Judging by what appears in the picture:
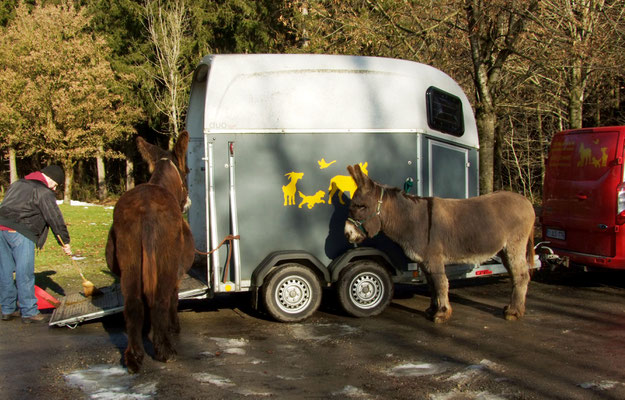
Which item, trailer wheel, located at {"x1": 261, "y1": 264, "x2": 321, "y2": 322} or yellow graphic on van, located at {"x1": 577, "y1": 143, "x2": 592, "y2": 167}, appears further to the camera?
yellow graphic on van, located at {"x1": 577, "y1": 143, "x2": 592, "y2": 167}

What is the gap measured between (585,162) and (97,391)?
7.93m

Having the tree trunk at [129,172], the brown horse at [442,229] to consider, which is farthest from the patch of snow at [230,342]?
the tree trunk at [129,172]

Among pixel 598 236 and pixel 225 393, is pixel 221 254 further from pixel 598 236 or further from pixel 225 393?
pixel 598 236

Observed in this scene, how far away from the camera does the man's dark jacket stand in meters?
7.52

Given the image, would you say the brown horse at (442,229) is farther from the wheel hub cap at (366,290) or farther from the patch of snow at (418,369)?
the patch of snow at (418,369)

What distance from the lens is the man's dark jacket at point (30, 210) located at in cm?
752

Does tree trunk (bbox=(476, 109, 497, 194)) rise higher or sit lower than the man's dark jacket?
higher

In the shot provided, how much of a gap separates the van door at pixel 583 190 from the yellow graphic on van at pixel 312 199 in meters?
4.42

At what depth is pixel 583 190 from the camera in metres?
9.19

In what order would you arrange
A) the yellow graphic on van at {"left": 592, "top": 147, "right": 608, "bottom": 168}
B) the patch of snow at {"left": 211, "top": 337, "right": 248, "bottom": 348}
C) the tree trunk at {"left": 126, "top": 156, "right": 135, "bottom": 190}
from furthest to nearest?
the tree trunk at {"left": 126, "top": 156, "right": 135, "bottom": 190} < the yellow graphic on van at {"left": 592, "top": 147, "right": 608, "bottom": 168} < the patch of snow at {"left": 211, "top": 337, "right": 248, "bottom": 348}

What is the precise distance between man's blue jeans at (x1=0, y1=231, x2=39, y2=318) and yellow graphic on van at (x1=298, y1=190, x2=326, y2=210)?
363 centimetres

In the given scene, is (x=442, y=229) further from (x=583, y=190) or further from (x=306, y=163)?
(x=583, y=190)

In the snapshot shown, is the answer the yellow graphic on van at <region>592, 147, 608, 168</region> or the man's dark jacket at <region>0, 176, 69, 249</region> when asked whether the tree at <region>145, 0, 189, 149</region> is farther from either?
the yellow graphic on van at <region>592, 147, 608, 168</region>

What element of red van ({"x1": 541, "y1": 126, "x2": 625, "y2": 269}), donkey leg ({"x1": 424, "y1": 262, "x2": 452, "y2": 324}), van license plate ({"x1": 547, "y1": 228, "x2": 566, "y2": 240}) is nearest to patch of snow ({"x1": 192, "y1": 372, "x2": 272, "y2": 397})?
donkey leg ({"x1": 424, "y1": 262, "x2": 452, "y2": 324})
